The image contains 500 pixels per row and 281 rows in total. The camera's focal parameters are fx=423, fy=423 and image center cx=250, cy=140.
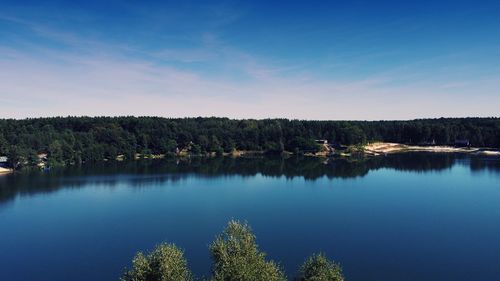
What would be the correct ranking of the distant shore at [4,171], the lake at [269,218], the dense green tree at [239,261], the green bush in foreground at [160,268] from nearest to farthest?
the dense green tree at [239,261] → the green bush in foreground at [160,268] → the lake at [269,218] → the distant shore at [4,171]

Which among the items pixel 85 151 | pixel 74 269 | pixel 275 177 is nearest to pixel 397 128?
pixel 275 177

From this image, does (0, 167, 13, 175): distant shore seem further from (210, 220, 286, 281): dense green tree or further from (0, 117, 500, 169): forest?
(210, 220, 286, 281): dense green tree

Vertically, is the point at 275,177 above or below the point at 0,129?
below

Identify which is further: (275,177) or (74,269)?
(275,177)

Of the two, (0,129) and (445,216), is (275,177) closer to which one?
(445,216)

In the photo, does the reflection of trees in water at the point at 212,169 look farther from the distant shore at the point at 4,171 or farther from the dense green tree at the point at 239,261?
the dense green tree at the point at 239,261

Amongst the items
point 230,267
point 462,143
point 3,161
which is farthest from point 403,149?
point 230,267

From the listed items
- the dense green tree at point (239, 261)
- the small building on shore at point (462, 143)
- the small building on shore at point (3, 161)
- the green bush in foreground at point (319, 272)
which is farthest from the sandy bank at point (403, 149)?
the dense green tree at point (239, 261)
